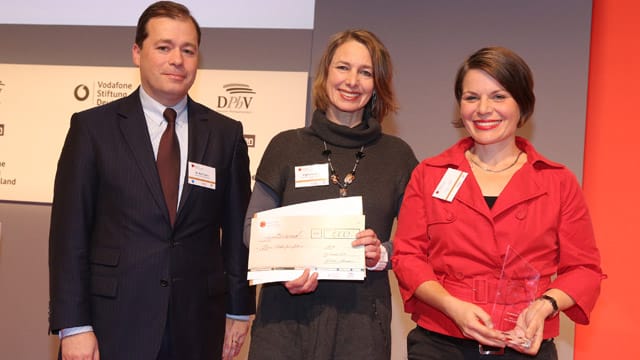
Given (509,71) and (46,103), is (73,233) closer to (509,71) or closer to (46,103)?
(509,71)

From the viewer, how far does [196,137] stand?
9.32 ft

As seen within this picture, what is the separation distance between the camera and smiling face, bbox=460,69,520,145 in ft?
7.82

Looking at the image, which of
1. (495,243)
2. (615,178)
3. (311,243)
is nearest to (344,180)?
(311,243)

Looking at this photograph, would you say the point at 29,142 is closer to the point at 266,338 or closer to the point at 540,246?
the point at 266,338

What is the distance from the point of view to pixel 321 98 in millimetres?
2879

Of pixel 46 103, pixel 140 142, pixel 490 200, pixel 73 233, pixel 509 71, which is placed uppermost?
pixel 46 103

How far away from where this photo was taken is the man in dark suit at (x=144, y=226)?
8.43 feet

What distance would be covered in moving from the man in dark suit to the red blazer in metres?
0.88

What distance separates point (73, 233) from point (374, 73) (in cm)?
138

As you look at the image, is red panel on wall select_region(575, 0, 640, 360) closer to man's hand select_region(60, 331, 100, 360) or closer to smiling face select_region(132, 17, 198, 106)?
smiling face select_region(132, 17, 198, 106)

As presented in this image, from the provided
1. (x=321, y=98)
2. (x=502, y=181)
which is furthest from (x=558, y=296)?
(x=321, y=98)

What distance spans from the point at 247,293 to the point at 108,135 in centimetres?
91

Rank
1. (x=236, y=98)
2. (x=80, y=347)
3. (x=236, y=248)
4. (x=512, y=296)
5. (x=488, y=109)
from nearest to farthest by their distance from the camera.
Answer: (x=512, y=296) < (x=488, y=109) < (x=80, y=347) < (x=236, y=248) < (x=236, y=98)

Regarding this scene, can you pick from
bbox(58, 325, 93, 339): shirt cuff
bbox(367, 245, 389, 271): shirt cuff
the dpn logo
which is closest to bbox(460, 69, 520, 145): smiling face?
bbox(367, 245, 389, 271): shirt cuff
